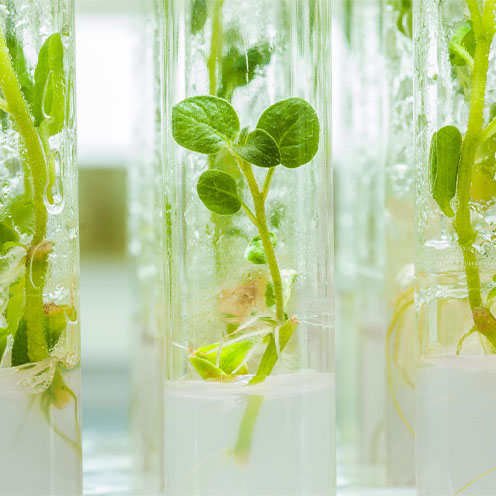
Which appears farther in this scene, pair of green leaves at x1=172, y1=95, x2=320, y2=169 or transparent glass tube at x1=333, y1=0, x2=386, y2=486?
transparent glass tube at x1=333, y1=0, x2=386, y2=486

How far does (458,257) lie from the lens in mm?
393

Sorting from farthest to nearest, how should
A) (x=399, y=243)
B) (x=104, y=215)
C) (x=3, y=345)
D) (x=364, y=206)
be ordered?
(x=104, y=215)
(x=364, y=206)
(x=399, y=243)
(x=3, y=345)

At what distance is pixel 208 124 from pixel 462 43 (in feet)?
0.43

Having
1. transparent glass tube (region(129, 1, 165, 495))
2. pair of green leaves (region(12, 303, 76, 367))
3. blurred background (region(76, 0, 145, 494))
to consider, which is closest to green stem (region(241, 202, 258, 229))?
pair of green leaves (region(12, 303, 76, 367))

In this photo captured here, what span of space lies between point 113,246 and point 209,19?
0.62 metres

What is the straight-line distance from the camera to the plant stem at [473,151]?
39 centimetres

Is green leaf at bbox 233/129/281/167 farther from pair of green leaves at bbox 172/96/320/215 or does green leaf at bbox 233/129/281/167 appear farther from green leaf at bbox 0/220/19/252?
green leaf at bbox 0/220/19/252

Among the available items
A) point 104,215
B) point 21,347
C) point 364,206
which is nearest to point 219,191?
point 21,347

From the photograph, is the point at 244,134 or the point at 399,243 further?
the point at 399,243

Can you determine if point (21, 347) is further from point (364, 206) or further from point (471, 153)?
point (364, 206)

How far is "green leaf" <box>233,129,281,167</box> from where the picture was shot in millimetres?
377

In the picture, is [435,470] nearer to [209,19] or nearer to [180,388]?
[180,388]

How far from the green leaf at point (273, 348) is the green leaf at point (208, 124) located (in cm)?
9

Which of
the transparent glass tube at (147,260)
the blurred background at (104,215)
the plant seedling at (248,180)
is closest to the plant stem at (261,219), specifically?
the plant seedling at (248,180)
